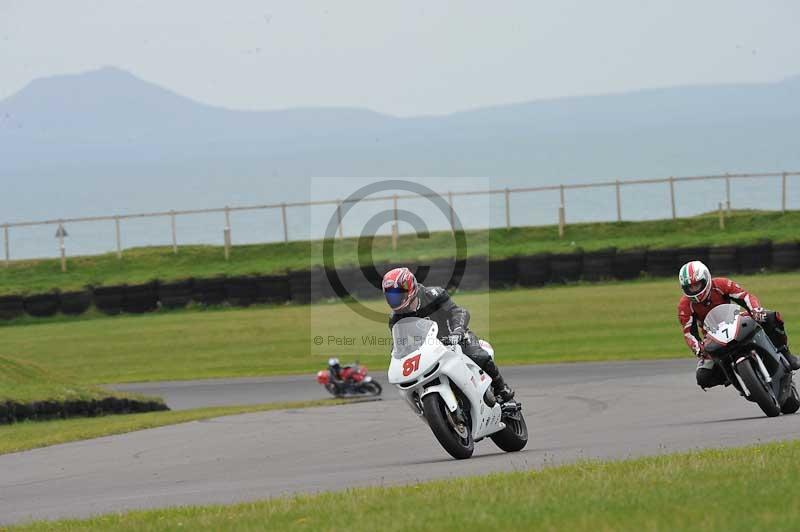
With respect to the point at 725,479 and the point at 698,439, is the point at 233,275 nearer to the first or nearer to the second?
the point at 698,439

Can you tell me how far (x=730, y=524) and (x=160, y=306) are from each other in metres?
34.9

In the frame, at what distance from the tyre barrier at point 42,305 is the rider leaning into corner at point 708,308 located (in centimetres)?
2994

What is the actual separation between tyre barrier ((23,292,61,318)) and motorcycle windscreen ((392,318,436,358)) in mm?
30845

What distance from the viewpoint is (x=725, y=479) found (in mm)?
8516

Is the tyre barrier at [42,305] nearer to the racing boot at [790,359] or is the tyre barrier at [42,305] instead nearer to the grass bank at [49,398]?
the grass bank at [49,398]

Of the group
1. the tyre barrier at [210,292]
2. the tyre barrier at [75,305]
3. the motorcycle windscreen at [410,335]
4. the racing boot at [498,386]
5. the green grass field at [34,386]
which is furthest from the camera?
the tyre barrier at [75,305]

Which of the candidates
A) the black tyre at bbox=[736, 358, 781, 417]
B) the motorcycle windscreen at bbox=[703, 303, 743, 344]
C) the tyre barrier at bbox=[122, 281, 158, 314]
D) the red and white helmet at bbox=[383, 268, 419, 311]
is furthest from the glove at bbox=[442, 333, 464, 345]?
the tyre barrier at bbox=[122, 281, 158, 314]

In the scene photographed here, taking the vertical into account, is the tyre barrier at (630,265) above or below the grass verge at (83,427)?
above

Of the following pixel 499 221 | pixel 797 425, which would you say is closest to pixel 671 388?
pixel 797 425

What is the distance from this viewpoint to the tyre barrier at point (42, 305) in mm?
40844

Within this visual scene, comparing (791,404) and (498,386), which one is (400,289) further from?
(791,404)

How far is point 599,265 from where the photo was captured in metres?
39.4

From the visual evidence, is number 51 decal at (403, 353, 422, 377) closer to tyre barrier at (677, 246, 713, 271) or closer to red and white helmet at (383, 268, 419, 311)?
red and white helmet at (383, 268, 419, 311)

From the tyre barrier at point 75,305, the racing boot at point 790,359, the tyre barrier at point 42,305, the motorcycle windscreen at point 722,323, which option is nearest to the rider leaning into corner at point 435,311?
the motorcycle windscreen at point 722,323
